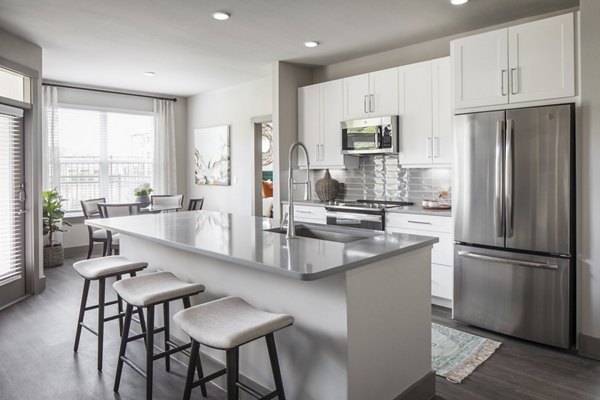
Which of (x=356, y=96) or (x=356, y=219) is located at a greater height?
(x=356, y=96)

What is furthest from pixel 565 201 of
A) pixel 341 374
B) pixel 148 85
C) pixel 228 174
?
pixel 148 85

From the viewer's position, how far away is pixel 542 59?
3.08 m

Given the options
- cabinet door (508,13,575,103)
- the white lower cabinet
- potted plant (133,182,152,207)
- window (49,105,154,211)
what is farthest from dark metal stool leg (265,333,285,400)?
window (49,105,154,211)

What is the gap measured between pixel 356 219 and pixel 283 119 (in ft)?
5.44

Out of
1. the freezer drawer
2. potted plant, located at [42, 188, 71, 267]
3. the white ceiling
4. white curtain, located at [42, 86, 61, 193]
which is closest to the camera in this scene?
the freezer drawer

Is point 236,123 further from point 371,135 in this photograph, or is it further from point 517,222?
point 517,222

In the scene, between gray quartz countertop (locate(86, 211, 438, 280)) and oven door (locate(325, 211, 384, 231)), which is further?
oven door (locate(325, 211, 384, 231))

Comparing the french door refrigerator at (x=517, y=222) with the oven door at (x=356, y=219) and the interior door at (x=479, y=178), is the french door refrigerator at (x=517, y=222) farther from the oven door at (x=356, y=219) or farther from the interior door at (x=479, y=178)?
the oven door at (x=356, y=219)

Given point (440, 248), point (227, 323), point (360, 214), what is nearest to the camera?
point (227, 323)

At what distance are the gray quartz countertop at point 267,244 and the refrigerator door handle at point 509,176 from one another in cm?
110

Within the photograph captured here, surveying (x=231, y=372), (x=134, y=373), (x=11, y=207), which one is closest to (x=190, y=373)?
(x=231, y=372)

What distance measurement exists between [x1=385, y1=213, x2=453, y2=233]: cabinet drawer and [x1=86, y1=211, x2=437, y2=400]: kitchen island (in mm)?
1381

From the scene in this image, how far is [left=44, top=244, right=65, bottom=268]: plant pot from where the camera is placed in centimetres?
561

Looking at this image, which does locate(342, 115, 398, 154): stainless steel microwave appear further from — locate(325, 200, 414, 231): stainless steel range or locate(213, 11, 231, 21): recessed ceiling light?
locate(213, 11, 231, 21): recessed ceiling light
